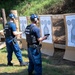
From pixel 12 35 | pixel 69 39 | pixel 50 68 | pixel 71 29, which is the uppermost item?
pixel 71 29

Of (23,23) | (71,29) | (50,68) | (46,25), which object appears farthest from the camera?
(23,23)

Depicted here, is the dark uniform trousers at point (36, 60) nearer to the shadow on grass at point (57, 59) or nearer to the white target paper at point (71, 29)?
the shadow on grass at point (57, 59)

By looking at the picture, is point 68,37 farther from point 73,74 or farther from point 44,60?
point 73,74

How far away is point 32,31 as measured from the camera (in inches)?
307

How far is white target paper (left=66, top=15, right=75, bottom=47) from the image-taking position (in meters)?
9.81

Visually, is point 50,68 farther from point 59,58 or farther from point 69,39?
point 69,39

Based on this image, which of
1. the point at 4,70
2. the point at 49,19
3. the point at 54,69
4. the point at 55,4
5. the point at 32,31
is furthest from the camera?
the point at 55,4

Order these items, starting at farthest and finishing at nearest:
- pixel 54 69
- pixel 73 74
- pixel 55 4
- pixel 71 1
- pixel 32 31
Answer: pixel 55 4
pixel 71 1
pixel 54 69
pixel 73 74
pixel 32 31

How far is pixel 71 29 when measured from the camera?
32.7 ft

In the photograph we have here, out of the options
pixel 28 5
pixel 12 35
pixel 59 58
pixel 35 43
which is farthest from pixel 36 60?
pixel 28 5

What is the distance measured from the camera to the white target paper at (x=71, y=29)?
9.81 m

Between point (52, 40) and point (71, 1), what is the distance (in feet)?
20.0

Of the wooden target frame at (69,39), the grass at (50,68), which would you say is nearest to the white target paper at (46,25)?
the grass at (50,68)

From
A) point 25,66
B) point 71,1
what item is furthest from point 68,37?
point 71,1
